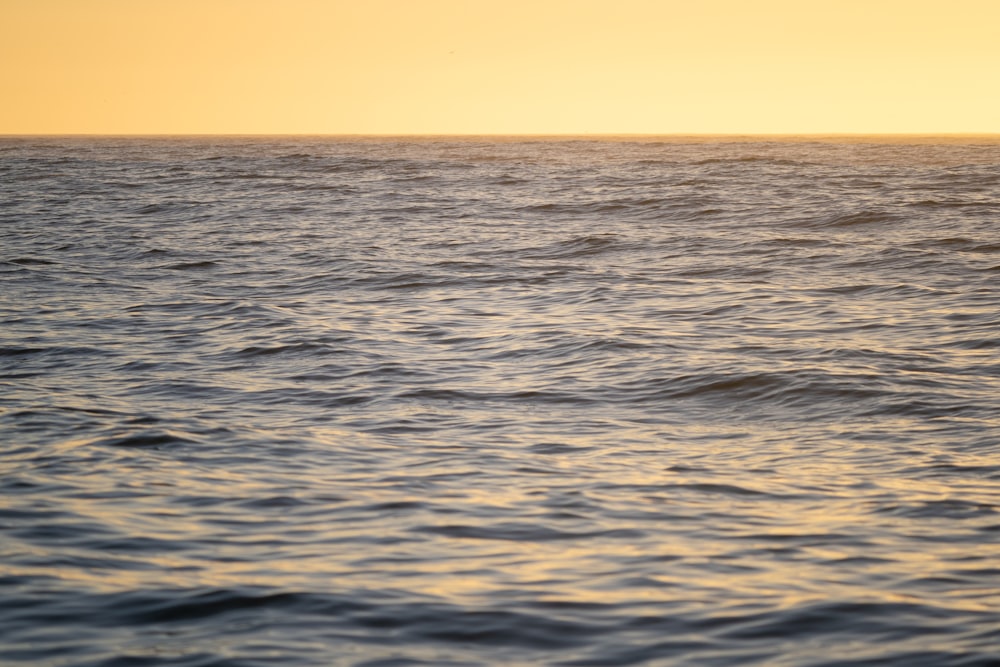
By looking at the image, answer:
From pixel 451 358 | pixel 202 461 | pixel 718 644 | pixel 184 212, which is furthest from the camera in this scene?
pixel 184 212

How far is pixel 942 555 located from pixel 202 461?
660cm

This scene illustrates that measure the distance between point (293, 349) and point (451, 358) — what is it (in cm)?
246

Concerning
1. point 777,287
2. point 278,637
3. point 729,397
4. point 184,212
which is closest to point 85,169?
point 184,212

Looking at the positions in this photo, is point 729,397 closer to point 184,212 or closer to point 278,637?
point 278,637

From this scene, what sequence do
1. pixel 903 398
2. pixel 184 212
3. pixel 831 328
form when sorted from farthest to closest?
pixel 184 212 < pixel 831 328 < pixel 903 398

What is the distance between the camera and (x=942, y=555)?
8.70 m

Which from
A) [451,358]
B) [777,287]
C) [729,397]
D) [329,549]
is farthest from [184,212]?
[329,549]

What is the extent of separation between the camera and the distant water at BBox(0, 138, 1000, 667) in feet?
24.0

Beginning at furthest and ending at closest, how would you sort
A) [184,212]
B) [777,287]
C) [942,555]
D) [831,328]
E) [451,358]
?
[184,212] < [777,287] < [831,328] < [451,358] < [942,555]

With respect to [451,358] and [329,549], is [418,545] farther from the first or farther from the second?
[451,358]

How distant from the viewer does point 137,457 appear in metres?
11.5

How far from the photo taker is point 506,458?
11.6 metres

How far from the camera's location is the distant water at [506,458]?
7301 mm

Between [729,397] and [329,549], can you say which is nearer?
[329,549]
